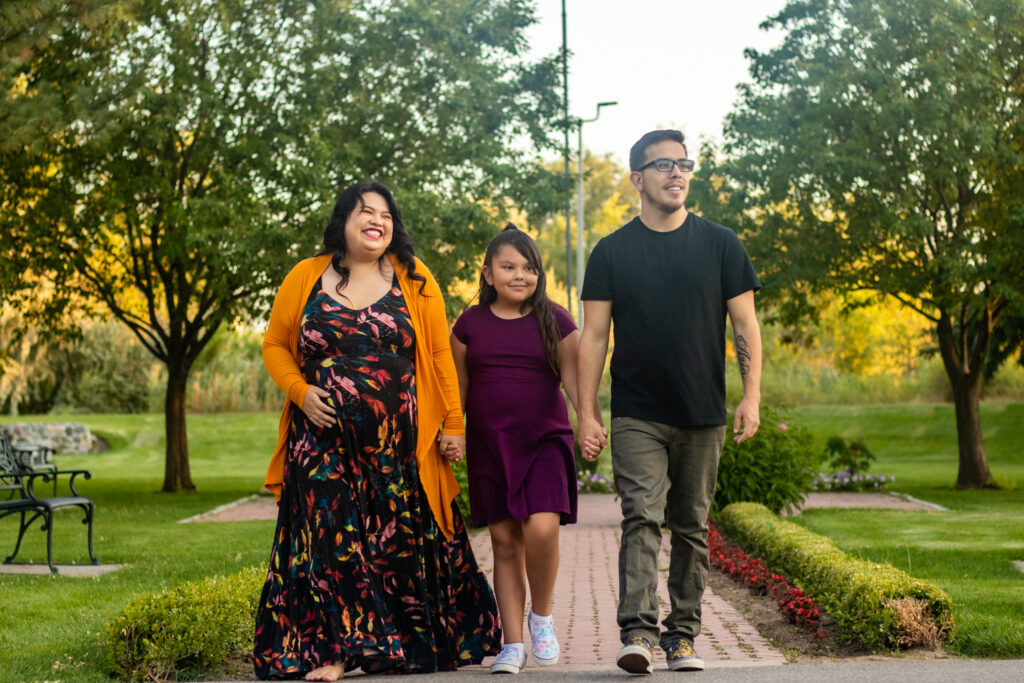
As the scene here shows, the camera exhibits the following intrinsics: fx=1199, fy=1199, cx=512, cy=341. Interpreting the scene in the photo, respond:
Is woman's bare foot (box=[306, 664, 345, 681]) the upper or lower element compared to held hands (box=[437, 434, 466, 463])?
lower

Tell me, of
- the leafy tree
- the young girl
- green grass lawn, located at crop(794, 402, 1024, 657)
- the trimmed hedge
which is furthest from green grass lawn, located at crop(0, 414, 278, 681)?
the leafy tree

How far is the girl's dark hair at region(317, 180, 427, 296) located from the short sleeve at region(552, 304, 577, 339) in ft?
2.04

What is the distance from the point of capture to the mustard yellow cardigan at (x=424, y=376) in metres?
5.25

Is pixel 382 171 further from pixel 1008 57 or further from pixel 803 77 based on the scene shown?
pixel 1008 57

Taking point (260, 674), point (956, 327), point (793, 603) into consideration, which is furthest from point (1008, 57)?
point (260, 674)

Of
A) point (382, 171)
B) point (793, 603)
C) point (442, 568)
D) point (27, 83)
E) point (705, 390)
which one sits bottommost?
point (793, 603)

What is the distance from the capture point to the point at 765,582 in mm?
8141

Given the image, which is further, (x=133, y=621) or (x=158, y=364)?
(x=158, y=364)

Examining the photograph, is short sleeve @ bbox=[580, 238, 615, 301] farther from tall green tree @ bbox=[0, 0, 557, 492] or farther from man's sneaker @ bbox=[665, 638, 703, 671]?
tall green tree @ bbox=[0, 0, 557, 492]

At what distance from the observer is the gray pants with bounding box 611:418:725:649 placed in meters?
4.88

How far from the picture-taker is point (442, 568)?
5332 millimetres

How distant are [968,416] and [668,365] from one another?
1735 cm

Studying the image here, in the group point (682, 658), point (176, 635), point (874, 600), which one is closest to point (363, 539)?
point (176, 635)

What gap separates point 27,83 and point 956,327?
2288cm
